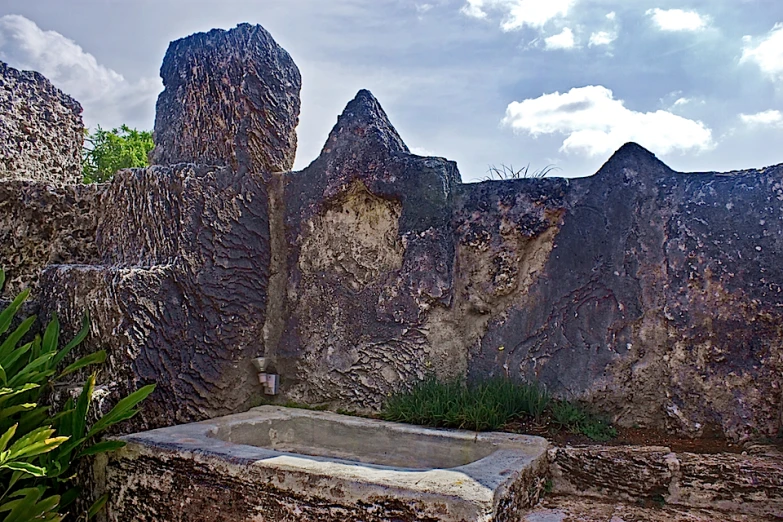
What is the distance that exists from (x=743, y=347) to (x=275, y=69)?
116 inches

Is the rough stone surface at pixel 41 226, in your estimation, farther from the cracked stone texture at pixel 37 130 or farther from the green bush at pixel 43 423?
the green bush at pixel 43 423

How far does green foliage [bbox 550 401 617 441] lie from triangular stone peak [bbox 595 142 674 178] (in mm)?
1158

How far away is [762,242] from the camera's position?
2.88 metres

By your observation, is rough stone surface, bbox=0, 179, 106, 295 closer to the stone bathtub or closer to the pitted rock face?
the pitted rock face

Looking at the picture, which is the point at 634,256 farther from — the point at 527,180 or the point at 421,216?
the point at 421,216

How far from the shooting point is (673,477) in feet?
8.62

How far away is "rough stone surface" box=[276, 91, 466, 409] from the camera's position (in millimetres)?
3479

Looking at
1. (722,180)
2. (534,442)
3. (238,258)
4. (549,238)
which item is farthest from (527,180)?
(238,258)

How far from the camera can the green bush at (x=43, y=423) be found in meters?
2.47

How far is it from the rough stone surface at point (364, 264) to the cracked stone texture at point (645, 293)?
19 cm

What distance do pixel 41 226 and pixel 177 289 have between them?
1.13 metres

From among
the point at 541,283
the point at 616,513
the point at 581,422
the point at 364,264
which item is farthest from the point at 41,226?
the point at 616,513

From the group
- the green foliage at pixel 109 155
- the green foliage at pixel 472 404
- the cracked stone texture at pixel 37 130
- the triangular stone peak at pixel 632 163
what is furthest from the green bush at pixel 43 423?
the green foliage at pixel 109 155

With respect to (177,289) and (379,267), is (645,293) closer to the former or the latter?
(379,267)
